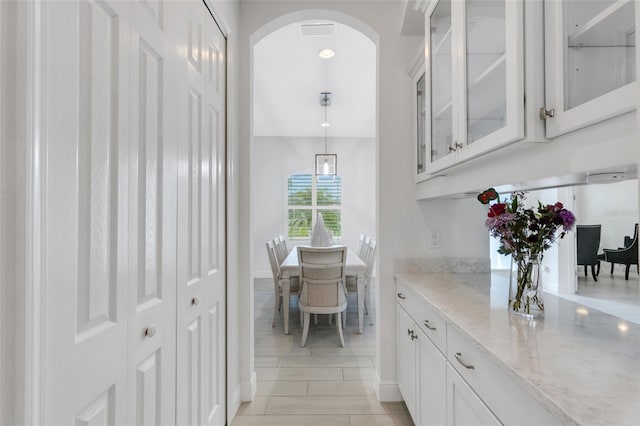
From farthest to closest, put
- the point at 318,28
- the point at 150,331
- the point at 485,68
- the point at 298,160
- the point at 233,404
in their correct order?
the point at 298,160
the point at 318,28
the point at 233,404
the point at 485,68
the point at 150,331

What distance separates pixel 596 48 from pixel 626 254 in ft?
2.52

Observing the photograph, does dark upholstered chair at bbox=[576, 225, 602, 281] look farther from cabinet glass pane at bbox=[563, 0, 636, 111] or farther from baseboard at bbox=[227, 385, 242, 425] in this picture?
baseboard at bbox=[227, 385, 242, 425]

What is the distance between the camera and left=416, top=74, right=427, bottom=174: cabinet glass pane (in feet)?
7.13

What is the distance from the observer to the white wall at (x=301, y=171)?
22.7 ft

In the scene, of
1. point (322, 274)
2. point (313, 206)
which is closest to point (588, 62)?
point (322, 274)

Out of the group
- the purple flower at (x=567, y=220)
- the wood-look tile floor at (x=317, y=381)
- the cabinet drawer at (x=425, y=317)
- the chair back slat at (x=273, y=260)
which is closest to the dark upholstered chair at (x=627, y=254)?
the purple flower at (x=567, y=220)

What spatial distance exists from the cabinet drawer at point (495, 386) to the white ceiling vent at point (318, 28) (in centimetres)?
262

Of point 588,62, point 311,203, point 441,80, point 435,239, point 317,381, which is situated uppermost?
point 441,80

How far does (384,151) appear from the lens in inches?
94.1

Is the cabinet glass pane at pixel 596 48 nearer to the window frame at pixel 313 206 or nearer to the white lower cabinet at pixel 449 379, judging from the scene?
the white lower cabinet at pixel 449 379

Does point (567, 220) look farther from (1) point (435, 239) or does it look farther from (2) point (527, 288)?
(1) point (435, 239)

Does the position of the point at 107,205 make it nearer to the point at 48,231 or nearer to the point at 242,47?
the point at 48,231

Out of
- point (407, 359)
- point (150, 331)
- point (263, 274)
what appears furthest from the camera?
point (263, 274)

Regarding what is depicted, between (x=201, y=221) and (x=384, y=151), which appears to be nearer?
(x=201, y=221)
